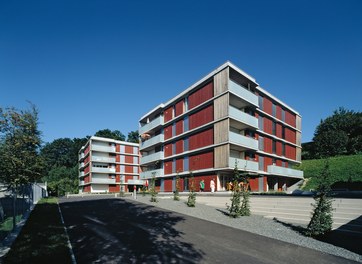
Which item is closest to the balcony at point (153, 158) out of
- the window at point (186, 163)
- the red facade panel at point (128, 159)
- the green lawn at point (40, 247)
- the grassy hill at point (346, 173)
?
the window at point (186, 163)

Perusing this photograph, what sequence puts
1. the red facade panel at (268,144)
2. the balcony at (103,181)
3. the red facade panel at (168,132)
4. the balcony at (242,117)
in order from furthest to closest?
the balcony at (103,181), the red facade panel at (168,132), the red facade panel at (268,144), the balcony at (242,117)

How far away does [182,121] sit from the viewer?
109ft

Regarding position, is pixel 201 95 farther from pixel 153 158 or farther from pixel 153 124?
pixel 153 158

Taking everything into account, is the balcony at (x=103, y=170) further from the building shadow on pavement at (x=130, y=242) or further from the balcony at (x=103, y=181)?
the building shadow on pavement at (x=130, y=242)

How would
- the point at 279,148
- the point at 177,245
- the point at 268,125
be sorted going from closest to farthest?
the point at 177,245 < the point at 268,125 < the point at 279,148

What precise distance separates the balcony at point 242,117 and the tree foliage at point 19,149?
18.1 m

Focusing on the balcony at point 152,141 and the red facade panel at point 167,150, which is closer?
the red facade panel at point 167,150

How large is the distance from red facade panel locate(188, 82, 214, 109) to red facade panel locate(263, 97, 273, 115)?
921cm

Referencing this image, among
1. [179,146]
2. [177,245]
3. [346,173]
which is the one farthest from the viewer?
[179,146]

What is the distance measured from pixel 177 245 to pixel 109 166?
187 ft

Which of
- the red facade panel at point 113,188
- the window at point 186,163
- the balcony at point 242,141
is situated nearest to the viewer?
the balcony at point 242,141

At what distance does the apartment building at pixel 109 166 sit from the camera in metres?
58.7

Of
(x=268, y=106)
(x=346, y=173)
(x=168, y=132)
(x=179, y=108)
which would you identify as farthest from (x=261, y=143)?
(x=168, y=132)

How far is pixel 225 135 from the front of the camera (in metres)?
25.3
